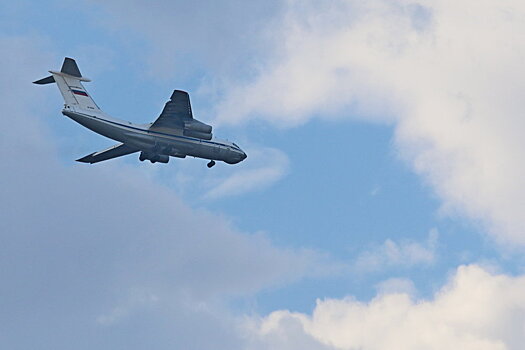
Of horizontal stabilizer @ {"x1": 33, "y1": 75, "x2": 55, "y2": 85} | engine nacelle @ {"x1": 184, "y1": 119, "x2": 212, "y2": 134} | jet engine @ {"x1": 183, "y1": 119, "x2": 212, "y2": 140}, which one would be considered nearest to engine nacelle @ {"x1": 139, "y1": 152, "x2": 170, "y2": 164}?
jet engine @ {"x1": 183, "y1": 119, "x2": 212, "y2": 140}

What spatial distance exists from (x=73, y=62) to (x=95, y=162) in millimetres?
14606

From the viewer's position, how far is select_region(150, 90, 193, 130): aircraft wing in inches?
5600

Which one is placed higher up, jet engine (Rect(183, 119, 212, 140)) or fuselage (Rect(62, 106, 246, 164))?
jet engine (Rect(183, 119, 212, 140))

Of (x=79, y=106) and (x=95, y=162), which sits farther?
(x=95, y=162)

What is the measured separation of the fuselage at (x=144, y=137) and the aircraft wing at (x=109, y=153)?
15.1ft

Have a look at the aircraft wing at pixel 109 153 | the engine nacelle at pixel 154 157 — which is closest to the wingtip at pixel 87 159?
the aircraft wing at pixel 109 153

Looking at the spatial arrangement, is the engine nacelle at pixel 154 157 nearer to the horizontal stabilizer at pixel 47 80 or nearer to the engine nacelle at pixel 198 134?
the engine nacelle at pixel 198 134

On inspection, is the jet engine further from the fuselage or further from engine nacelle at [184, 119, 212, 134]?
the fuselage

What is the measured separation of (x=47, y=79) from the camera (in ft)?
472

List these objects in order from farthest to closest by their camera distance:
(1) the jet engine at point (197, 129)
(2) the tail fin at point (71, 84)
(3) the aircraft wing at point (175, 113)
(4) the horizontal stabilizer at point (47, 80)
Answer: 1. (1) the jet engine at point (197, 129)
2. (4) the horizontal stabilizer at point (47, 80)
3. (2) the tail fin at point (71, 84)
4. (3) the aircraft wing at point (175, 113)

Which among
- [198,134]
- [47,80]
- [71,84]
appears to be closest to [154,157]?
[198,134]

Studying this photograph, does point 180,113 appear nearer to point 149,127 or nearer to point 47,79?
point 149,127

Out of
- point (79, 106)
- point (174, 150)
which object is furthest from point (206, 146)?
point (79, 106)

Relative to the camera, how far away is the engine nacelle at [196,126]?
146m
